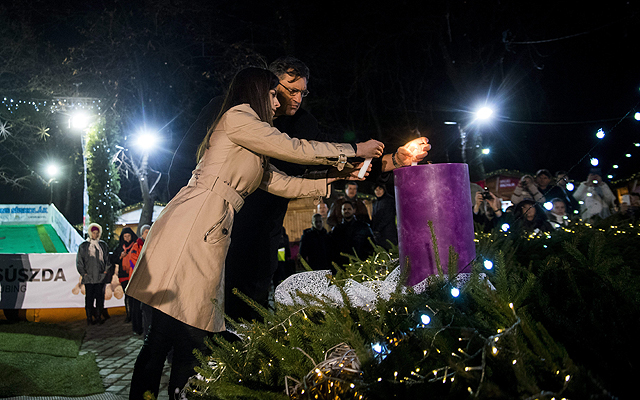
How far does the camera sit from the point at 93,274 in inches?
297

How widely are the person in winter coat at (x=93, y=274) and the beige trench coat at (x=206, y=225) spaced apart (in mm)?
6602

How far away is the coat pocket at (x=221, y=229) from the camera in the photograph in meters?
1.89

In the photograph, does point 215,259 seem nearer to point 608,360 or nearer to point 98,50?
point 608,360

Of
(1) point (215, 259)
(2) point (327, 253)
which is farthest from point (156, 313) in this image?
(2) point (327, 253)

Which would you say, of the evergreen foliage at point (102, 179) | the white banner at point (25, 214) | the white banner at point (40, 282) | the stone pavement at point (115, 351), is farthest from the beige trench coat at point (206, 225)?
the white banner at point (25, 214)

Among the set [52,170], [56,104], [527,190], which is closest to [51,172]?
[52,170]

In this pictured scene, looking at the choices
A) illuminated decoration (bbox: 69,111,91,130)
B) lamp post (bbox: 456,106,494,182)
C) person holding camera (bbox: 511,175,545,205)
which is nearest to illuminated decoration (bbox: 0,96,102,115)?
illuminated decoration (bbox: 69,111,91,130)

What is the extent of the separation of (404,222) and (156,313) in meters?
1.22

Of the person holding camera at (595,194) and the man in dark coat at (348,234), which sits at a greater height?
the person holding camera at (595,194)

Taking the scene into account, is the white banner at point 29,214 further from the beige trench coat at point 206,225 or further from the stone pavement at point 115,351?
the beige trench coat at point 206,225

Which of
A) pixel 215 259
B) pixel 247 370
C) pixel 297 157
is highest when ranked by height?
pixel 297 157

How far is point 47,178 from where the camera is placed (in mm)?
22078

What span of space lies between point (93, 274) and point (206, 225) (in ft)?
22.5

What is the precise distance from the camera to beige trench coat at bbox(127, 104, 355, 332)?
185cm
